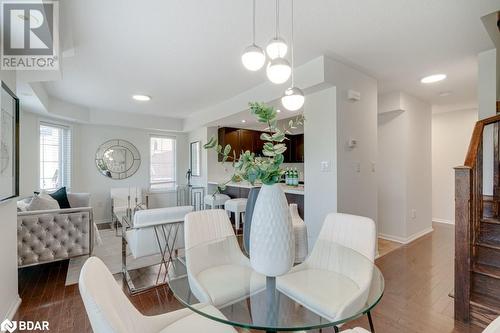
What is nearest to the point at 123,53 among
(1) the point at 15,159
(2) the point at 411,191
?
(1) the point at 15,159

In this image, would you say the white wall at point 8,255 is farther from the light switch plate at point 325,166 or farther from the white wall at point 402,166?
the white wall at point 402,166

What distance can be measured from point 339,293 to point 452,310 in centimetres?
150

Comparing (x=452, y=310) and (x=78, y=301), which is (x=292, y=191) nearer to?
(x=452, y=310)

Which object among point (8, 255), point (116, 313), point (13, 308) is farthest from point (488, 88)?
point (13, 308)

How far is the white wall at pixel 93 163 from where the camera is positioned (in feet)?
13.1

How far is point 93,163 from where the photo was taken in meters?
5.20

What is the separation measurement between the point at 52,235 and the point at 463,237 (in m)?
4.02

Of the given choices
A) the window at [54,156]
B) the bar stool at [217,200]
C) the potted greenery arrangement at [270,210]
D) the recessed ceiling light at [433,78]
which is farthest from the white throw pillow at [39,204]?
the recessed ceiling light at [433,78]

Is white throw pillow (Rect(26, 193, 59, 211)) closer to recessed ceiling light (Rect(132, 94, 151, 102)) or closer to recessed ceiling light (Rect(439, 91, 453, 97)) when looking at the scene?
recessed ceiling light (Rect(132, 94, 151, 102))

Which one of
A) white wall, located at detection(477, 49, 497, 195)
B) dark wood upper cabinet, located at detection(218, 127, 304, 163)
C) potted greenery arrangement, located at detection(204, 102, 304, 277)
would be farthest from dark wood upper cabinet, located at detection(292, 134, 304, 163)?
potted greenery arrangement, located at detection(204, 102, 304, 277)

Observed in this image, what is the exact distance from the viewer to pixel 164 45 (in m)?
2.35

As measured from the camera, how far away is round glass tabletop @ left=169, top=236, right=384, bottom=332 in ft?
3.62

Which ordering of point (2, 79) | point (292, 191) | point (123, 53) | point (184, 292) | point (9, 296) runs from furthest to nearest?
point (292, 191) → point (123, 53) → point (9, 296) → point (2, 79) → point (184, 292)

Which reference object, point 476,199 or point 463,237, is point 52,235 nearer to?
point 463,237
